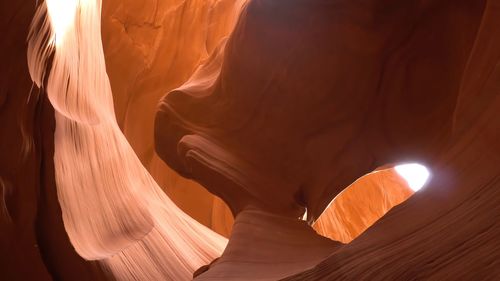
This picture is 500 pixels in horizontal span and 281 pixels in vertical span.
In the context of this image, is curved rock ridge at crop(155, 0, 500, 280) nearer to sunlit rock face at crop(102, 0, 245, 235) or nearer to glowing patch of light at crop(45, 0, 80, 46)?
glowing patch of light at crop(45, 0, 80, 46)

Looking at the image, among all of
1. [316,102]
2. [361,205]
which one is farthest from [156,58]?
[316,102]

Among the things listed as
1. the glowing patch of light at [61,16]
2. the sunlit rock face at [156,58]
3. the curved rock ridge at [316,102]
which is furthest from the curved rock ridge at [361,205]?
the glowing patch of light at [61,16]

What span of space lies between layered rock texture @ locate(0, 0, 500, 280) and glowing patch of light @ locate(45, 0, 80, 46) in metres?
0.03

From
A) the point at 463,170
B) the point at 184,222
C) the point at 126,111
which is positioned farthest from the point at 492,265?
the point at 126,111

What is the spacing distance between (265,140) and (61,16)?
0.67 m

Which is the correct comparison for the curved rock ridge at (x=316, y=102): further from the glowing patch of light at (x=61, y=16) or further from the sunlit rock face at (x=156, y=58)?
the sunlit rock face at (x=156, y=58)

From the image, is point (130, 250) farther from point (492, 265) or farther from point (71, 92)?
point (492, 265)

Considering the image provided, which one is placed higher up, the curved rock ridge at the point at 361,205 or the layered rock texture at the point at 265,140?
the curved rock ridge at the point at 361,205

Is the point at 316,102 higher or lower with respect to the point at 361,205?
lower

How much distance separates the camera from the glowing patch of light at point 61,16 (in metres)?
1.59

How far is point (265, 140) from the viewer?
1889mm

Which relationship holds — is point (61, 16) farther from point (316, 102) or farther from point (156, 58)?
point (156, 58)

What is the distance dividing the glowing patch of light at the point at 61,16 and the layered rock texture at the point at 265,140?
1.1 inches

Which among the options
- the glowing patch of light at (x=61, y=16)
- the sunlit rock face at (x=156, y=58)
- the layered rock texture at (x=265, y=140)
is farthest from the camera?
the sunlit rock face at (x=156, y=58)
